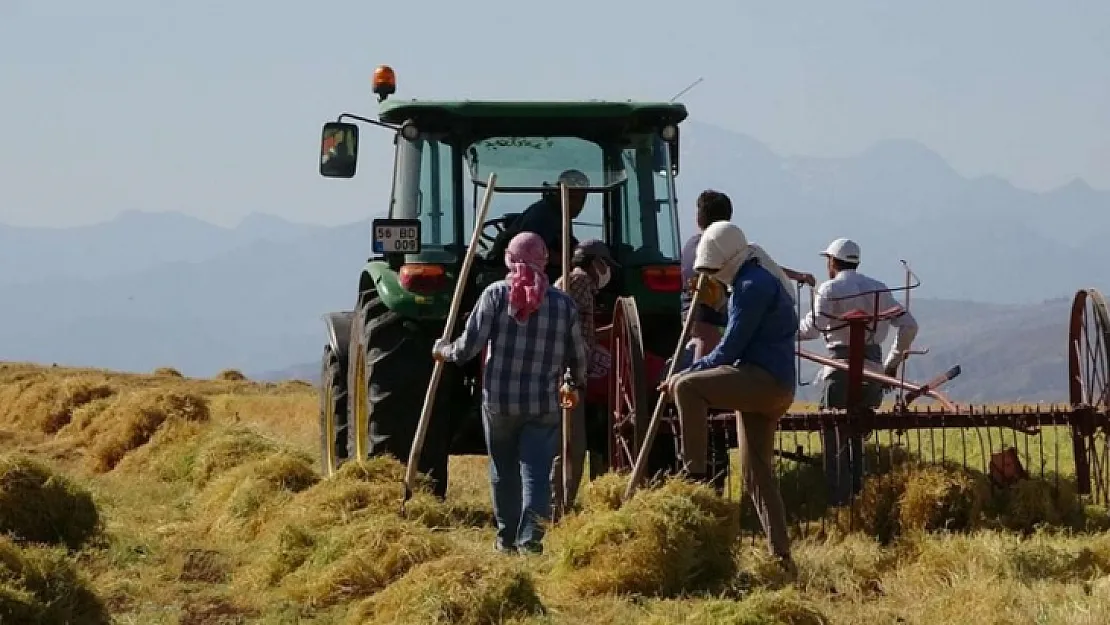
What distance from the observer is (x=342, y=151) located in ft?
34.7

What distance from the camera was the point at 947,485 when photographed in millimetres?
8695

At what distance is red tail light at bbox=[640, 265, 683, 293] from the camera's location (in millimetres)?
10141

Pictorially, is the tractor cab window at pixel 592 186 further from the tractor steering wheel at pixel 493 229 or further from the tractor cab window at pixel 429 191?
the tractor cab window at pixel 429 191

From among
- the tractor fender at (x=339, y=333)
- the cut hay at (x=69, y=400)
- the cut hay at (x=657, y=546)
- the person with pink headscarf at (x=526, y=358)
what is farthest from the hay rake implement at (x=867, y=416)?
the cut hay at (x=69, y=400)

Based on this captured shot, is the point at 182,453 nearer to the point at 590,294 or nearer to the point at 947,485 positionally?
the point at 590,294

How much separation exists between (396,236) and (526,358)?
1.77 m

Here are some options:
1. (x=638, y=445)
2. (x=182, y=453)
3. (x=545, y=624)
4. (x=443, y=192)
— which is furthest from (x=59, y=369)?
(x=545, y=624)

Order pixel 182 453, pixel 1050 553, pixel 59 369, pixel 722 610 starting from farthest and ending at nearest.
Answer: pixel 59 369, pixel 182 453, pixel 1050 553, pixel 722 610

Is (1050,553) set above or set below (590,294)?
below

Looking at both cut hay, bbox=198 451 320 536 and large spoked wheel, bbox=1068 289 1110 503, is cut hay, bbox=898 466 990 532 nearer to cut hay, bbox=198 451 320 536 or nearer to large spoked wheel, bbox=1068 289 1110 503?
large spoked wheel, bbox=1068 289 1110 503

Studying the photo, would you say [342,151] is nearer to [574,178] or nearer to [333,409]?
[574,178]

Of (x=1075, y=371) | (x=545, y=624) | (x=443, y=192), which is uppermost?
(x=443, y=192)

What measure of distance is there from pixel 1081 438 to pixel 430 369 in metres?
3.63

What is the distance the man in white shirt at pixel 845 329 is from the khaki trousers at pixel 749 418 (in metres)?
1.80
